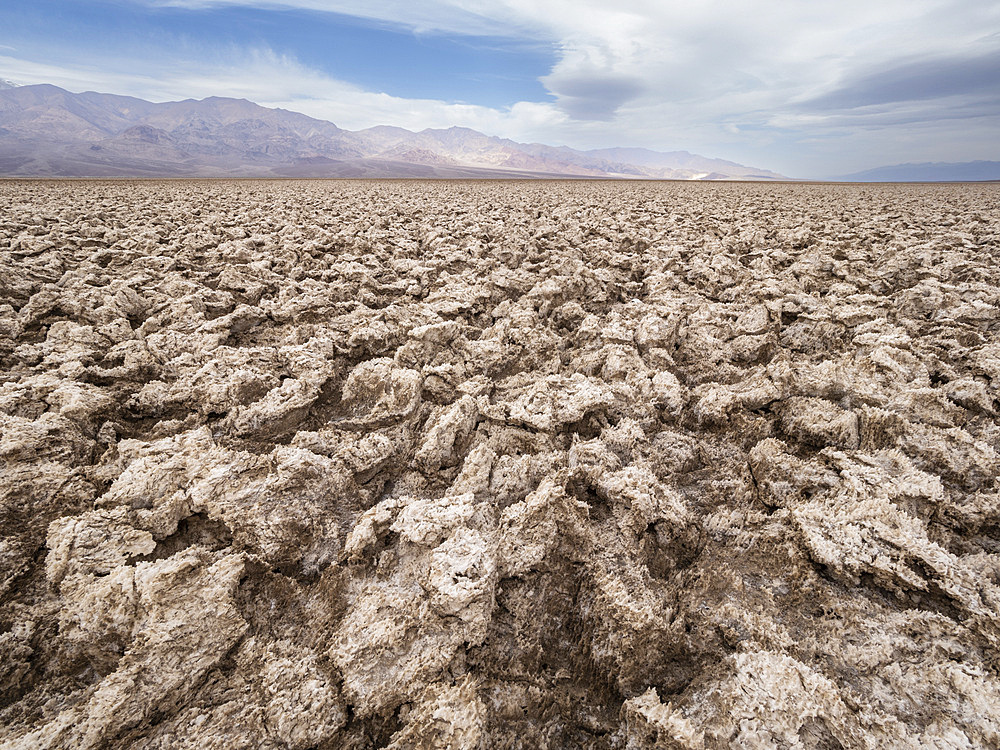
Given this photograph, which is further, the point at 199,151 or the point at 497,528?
the point at 199,151

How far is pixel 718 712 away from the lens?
0.99 metres

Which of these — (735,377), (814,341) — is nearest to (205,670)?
(735,377)

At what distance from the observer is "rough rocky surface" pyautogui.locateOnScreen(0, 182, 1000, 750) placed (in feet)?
3.36

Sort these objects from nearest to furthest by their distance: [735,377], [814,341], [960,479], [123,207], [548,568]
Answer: [548,568]
[960,479]
[735,377]
[814,341]
[123,207]

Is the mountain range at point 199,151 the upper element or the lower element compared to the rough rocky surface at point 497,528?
upper

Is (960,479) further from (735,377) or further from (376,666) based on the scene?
(376,666)

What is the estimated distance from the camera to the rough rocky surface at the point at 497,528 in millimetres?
1023

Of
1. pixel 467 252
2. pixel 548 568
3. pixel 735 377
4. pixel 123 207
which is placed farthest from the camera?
pixel 123 207

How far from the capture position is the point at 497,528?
4.73 ft

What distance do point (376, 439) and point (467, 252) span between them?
330 centimetres

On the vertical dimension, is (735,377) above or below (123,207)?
below

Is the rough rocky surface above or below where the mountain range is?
below

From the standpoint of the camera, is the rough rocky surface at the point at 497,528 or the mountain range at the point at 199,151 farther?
the mountain range at the point at 199,151

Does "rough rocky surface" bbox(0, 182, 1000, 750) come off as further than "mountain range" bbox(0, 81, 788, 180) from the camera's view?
No
